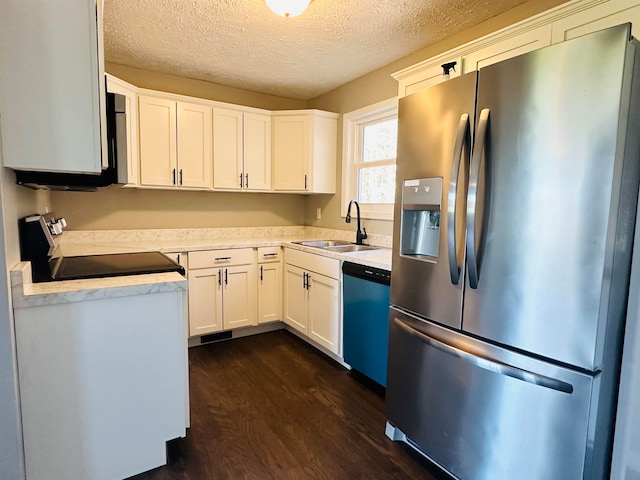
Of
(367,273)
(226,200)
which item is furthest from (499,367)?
(226,200)

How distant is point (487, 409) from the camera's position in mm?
1414

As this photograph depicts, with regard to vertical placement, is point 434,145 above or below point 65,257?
above

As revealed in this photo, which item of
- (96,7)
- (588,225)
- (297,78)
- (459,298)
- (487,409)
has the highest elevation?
(297,78)

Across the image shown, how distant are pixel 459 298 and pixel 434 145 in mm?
684

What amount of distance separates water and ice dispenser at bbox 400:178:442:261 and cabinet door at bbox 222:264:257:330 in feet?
5.88

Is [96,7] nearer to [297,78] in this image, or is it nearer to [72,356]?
[72,356]

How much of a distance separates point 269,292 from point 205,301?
1.96 ft

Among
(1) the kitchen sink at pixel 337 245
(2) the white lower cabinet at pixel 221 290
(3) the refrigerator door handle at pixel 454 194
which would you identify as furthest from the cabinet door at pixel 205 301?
(3) the refrigerator door handle at pixel 454 194

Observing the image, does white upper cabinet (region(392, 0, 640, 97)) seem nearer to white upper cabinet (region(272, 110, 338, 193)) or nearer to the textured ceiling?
the textured ceiling

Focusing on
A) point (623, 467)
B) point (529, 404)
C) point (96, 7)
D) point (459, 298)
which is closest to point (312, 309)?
point (459, 298)

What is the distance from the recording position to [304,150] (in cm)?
352

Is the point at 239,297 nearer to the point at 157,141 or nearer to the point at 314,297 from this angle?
the point at 314,297

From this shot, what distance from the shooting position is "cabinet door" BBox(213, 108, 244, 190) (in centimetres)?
326

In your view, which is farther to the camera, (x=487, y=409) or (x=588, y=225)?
(x=487, y=409)
